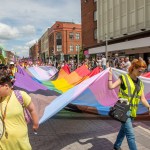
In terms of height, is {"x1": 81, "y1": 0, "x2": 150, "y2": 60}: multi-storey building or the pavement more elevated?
{"x1": 81, "y1": 0, "x2": 150, "y2": 60}: multi-storey building

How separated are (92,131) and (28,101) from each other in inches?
151

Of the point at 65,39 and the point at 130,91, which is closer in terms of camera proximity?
the point at 130,91

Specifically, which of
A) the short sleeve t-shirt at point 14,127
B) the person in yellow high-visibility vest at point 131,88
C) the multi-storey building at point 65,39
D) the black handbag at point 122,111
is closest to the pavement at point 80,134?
the person in yellow high-visibility vest at point 131,88

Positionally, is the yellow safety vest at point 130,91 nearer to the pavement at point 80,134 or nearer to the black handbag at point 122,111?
the black handbag at point 122,111

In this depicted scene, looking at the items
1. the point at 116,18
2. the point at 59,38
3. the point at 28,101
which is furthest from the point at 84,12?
the point at 28,101

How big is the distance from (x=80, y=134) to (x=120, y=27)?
32.8m

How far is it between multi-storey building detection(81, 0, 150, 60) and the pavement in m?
19.4

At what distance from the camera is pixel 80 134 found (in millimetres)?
7035

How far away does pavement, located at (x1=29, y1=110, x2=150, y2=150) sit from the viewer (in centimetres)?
614

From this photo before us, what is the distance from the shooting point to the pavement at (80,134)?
20.1 ft

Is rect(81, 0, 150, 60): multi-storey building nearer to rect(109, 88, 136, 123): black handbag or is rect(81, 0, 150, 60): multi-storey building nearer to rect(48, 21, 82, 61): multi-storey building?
rect(109, 88, 136, 123): black handbag

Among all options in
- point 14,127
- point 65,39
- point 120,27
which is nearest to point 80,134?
point 14,127

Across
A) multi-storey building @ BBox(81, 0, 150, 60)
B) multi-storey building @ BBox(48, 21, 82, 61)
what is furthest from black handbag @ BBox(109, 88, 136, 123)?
multi-storey building @ BBox(48, 21, 82, 61)

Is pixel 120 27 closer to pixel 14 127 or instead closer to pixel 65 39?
pixel 14 127
